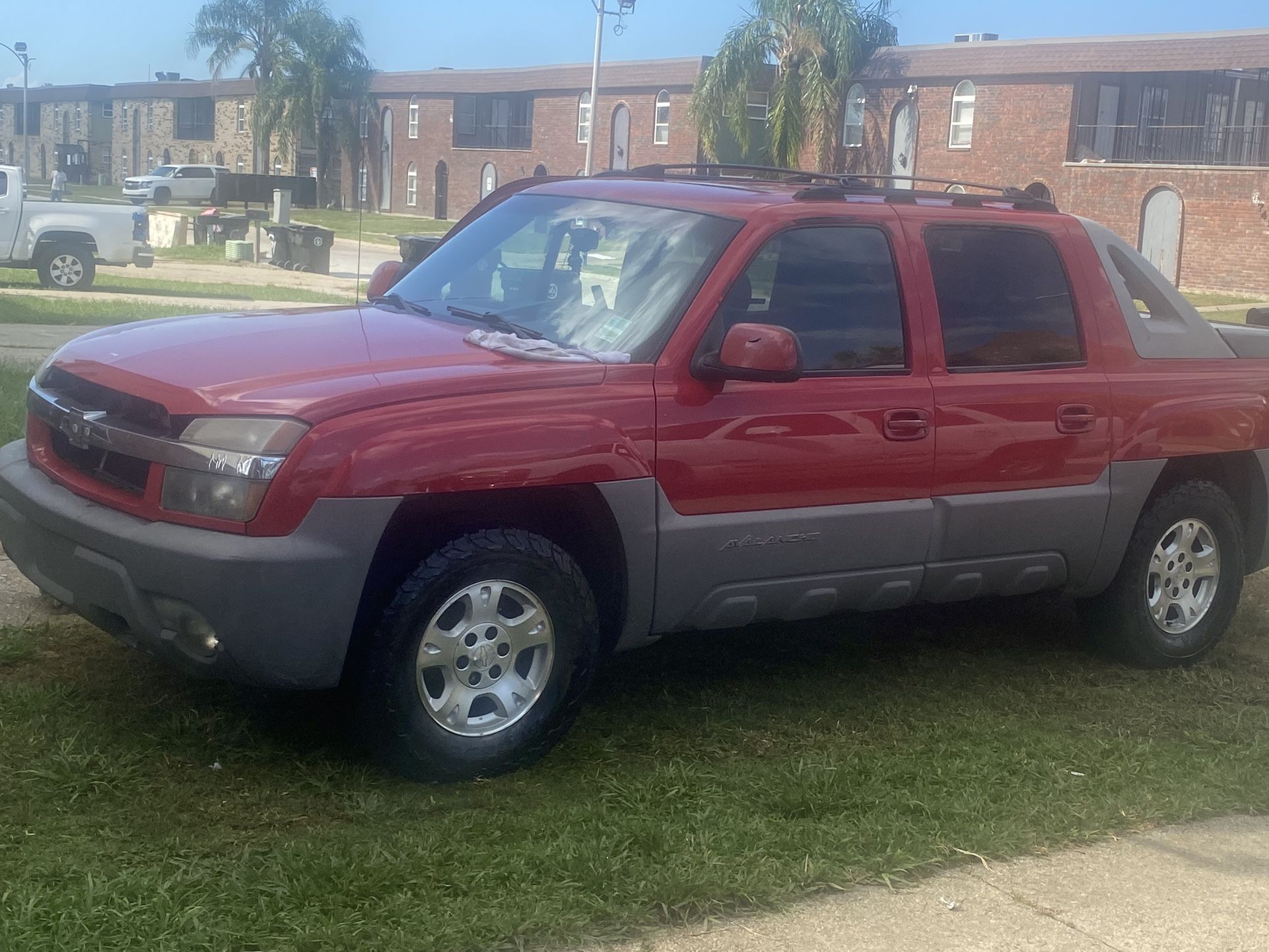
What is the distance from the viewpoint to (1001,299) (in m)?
5.56

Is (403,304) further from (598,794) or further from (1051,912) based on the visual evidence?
(1051,912)

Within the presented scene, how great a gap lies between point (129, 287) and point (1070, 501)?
19.5m

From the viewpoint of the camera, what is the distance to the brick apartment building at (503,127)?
54969 millimetres

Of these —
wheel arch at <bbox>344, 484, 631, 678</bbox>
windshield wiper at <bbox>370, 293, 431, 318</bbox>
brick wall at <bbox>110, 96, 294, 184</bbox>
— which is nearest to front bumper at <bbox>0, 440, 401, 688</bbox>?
wheel arch at <bbox>344, 484, 631, 678</bbox>

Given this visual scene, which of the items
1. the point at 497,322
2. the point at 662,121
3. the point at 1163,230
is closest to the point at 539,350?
the point at 497,322

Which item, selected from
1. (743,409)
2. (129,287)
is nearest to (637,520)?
(743,409)

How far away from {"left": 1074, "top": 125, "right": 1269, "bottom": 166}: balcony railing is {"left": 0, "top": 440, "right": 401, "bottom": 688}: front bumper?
41.6m

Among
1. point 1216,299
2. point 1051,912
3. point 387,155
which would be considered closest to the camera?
point 1051,912

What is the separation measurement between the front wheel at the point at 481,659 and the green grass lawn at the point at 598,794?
121mm

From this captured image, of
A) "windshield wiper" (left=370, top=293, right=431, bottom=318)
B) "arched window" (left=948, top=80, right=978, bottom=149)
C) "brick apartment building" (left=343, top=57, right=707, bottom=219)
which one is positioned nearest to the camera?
"windshield wiper" (left=370, top=293, right=431, bottom=318)

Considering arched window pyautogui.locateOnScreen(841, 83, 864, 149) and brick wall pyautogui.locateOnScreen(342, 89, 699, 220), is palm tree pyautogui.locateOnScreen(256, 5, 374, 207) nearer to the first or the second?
brick wall pyautogui.locateOnScreen(342, 89, 699, 220)

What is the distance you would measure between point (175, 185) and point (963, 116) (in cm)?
3324

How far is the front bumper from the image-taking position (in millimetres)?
4008

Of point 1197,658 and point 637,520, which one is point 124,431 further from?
point 1197,658
